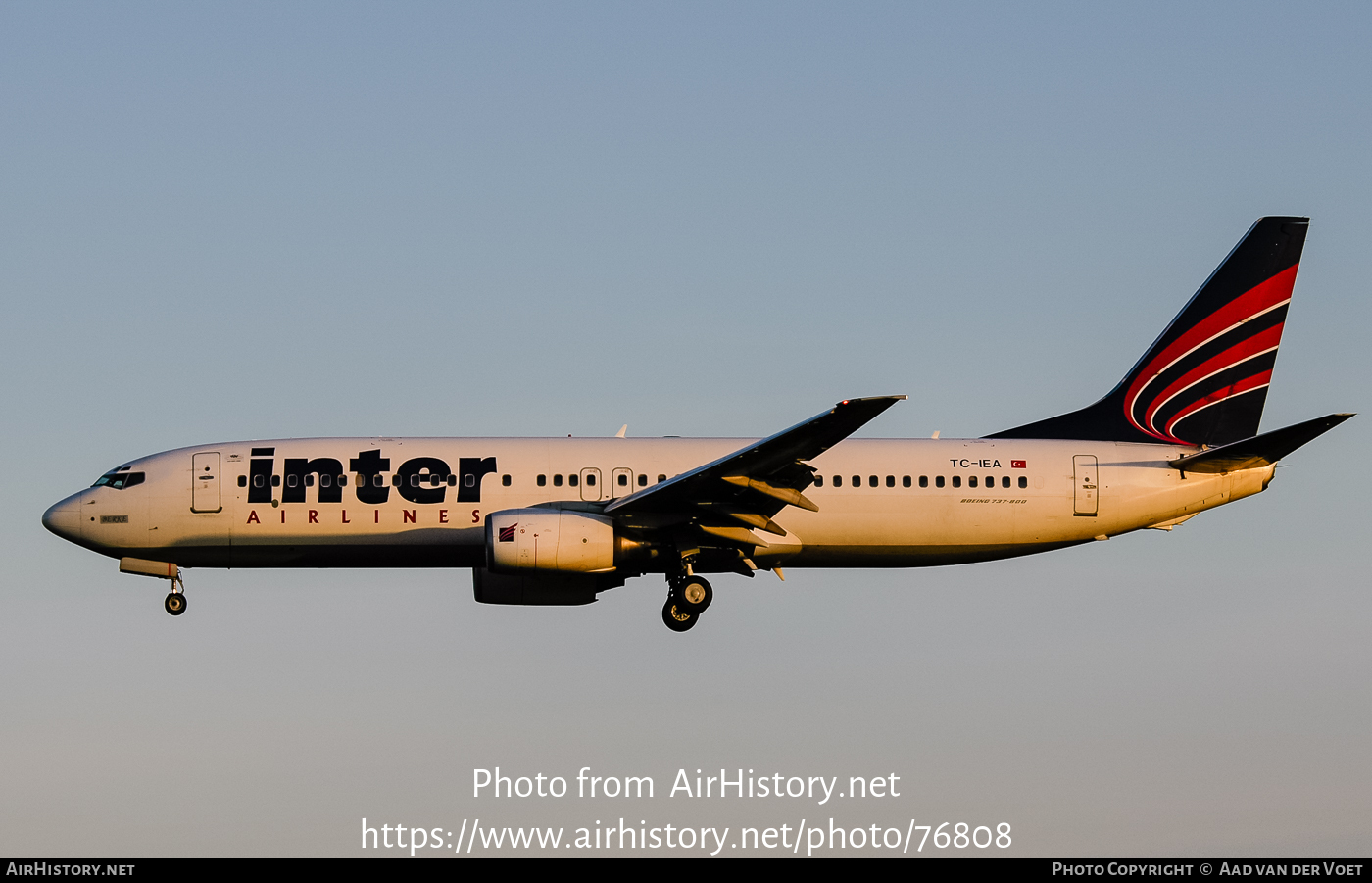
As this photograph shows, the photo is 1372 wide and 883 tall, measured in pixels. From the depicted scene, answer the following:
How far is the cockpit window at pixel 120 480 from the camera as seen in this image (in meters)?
36.1

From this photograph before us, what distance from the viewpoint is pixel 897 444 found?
36906 mm

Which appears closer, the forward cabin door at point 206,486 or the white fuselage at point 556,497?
the white fuselage at point 556,497

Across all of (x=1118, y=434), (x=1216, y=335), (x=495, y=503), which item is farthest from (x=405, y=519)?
(x=1216, y=335)

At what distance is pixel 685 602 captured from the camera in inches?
1390

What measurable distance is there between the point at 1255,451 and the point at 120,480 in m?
23.1

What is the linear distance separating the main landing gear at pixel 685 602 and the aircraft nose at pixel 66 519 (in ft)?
39.8

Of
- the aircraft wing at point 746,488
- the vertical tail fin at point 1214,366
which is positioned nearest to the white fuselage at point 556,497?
the aircraft wing at point 746,488

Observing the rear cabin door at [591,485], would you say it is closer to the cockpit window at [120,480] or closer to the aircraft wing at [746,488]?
the aircraft wing at [746,488]

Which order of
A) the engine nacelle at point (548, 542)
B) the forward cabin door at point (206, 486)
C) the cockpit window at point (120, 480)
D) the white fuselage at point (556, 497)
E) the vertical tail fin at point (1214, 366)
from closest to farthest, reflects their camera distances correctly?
the engine nacelle at point (548, 542)
the white fuselage at point (556, 497)
the forward cabin door at point (206, 486)
the cockpit window at point (120, 480)
the vertical tail fin at point (1214, 366)

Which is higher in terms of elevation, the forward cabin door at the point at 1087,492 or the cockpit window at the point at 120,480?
the cockpit window at the point at 120,480

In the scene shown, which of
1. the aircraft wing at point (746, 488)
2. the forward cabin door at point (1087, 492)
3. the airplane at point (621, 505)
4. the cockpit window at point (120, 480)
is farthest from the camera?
the forward cabin door at point (1087, 492)

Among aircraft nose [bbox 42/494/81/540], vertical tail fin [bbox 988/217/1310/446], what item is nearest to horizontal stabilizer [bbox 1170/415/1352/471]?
vertical tail fin [bbox 988/217/1310/446]

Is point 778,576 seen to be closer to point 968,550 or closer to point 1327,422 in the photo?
point 968,550

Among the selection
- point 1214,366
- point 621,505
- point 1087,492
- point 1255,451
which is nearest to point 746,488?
point 621,505
